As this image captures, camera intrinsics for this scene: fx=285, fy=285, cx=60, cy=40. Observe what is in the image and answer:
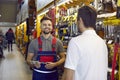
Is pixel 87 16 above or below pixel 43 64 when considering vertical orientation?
above

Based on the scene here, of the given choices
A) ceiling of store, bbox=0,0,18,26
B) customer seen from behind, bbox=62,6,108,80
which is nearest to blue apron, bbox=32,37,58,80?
customer seen from behind, bbox=62,6,108,80

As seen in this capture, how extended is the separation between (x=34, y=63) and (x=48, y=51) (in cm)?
23

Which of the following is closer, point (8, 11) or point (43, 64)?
point (43, 64)

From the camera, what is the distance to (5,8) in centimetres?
3872

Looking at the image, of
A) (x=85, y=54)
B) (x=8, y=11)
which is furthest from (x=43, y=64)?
(x=8, y=11)

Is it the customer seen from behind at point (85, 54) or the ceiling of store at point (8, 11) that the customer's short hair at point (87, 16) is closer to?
the customer seen from behind at point (85, 54)

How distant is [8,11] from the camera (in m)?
39.3

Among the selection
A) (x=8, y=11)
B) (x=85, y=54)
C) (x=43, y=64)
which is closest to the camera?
(x=85, y=54)

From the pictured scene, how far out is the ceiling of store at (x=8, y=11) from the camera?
126ft

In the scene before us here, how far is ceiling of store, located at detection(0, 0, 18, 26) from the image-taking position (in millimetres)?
38438

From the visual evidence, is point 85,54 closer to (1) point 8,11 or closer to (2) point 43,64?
(2) point 43,64

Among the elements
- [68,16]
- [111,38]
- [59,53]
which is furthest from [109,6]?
[68,16]

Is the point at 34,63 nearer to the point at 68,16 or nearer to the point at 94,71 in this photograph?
the point at 94,71

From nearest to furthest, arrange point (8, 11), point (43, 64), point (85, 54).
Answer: point (85, 54), point (43, 64), point (8, 11)
